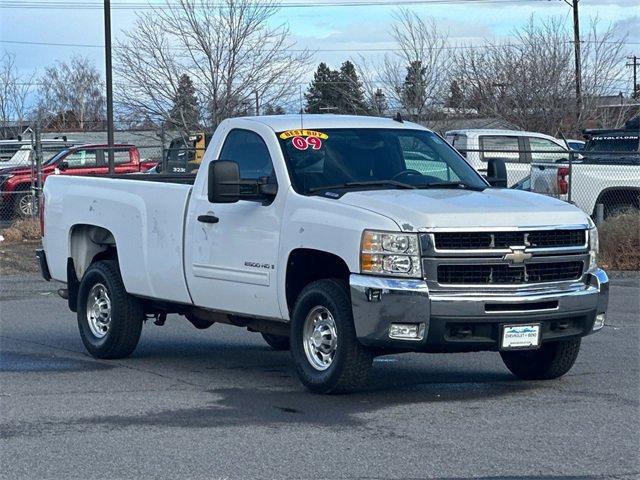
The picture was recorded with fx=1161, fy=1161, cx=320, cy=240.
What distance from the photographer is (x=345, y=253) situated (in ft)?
25.9

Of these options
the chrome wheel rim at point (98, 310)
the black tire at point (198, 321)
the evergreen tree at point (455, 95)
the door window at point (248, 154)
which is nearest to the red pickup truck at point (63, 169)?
the evergreen tree at point (455, 95)

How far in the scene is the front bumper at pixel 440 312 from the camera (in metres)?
7.61

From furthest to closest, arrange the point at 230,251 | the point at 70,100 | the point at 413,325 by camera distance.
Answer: the point at 70,100 < the point at 230,251 < the point at 413,325

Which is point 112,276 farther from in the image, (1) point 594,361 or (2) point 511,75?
(2) point 511,75

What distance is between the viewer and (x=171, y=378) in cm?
927

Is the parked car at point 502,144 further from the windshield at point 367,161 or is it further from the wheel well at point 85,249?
the windshield at point 367,161

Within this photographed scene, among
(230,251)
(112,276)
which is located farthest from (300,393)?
(112,276)

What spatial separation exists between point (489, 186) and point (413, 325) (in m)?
2.12

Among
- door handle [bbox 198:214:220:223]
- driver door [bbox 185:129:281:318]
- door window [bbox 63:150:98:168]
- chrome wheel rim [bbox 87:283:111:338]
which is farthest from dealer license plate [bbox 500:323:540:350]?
door window [bbox 63:150:98:168]

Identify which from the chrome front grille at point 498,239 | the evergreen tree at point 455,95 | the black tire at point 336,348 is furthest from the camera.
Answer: the evergreen tree at point 455,95

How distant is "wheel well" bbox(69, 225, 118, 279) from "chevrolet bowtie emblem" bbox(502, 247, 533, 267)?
4.28m

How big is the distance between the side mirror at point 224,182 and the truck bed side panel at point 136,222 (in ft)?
3.03

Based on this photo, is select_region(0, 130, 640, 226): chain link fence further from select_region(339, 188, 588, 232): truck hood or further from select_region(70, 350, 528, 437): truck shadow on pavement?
select_region(339, 188, 588, 232): truck hood

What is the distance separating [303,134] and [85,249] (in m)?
2.95
